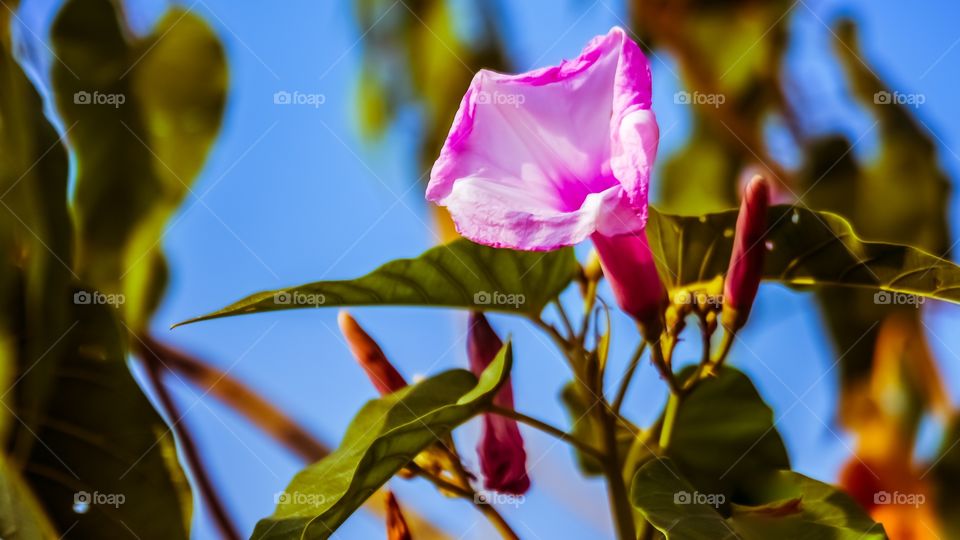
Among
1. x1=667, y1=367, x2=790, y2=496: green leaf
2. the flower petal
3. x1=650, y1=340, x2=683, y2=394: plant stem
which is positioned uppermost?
the flower petal

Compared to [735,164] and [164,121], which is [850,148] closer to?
[735,164]

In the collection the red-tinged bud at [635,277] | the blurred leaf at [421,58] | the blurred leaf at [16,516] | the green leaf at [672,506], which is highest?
the blurred leaf at [421,58]

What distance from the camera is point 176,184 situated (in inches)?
55.0

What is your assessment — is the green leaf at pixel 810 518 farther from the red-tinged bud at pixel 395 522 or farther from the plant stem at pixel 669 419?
the red-tinged bud at pixel 395 522

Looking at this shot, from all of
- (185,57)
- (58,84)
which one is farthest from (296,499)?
(185,57)

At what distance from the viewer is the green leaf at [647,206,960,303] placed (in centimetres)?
65

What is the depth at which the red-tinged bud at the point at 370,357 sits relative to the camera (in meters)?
0.75

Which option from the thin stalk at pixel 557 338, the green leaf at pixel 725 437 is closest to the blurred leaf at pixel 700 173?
the green leaf at pixel 725 437

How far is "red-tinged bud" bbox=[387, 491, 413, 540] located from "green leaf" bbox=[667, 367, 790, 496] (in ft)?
0.66

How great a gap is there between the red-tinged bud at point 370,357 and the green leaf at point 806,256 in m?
0.23

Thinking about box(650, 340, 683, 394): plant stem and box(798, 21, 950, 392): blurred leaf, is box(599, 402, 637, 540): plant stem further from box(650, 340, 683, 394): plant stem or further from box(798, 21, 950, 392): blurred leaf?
box(798, 21, 950, 392): blurred leaf

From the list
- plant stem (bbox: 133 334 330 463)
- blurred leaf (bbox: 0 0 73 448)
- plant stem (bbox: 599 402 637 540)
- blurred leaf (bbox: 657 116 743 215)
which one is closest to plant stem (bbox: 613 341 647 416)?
plant stem (bbox: 599 402 637 540)

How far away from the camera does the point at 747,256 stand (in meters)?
0.64

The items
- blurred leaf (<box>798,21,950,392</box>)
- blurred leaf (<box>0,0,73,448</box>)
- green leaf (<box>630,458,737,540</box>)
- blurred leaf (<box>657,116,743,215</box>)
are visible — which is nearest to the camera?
green leaf (<box>630,458,737,540</box>)
